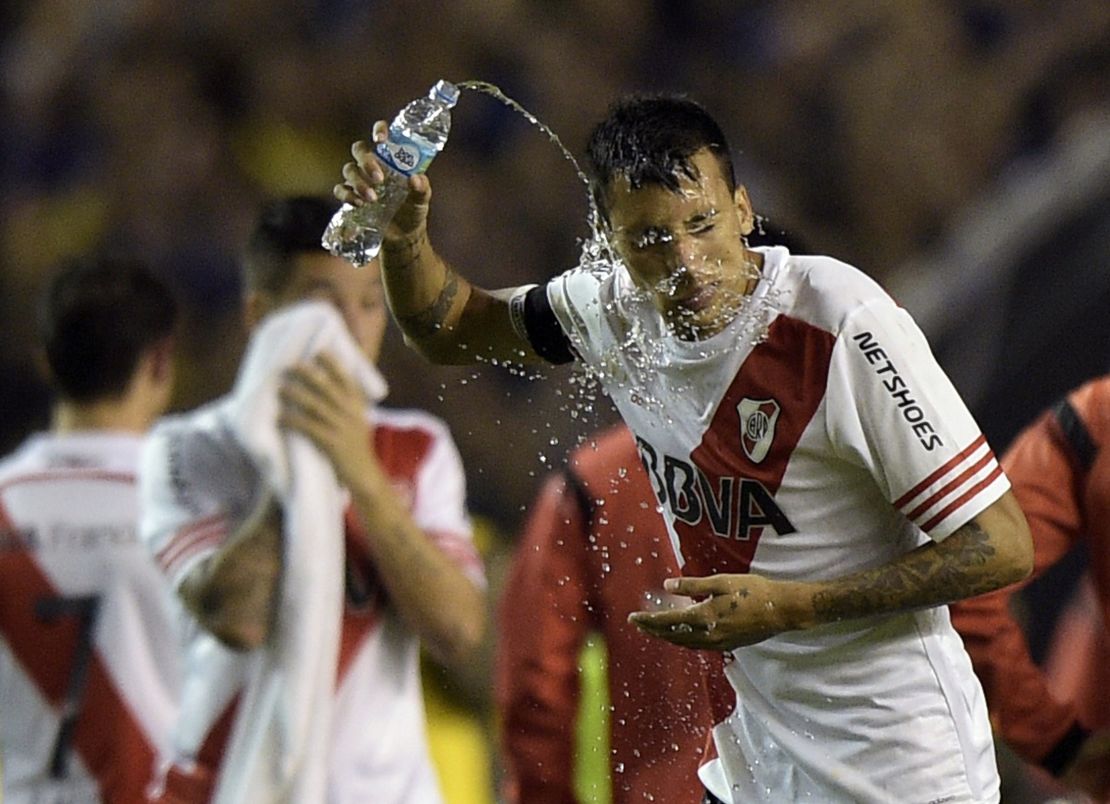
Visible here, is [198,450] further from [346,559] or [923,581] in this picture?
[923,581]

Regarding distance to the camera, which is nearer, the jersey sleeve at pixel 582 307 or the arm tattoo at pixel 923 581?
the arm tattoo at pixel 923 581

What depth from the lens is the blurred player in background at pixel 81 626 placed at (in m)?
4.41

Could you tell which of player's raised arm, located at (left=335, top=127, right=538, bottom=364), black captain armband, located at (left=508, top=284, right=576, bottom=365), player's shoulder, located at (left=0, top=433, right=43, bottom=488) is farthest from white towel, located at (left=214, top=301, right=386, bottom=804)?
black captain armband, located at (left=508, top=284, right=576, bottom=365)

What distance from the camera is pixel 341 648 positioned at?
4.22 metres

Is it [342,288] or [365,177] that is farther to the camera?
[342,288]

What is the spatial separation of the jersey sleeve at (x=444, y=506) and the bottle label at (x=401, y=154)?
1239mm

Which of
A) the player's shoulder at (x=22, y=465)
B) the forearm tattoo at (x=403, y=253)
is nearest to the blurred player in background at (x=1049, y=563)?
the forearm tattoo at (x=403, y=253)

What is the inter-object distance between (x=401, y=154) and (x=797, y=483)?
76 centimetres

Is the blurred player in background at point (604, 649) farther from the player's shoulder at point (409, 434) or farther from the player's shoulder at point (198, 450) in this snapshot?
the player's shoulder at point (198, 450)

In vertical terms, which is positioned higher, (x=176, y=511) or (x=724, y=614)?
(x=176, y=511)

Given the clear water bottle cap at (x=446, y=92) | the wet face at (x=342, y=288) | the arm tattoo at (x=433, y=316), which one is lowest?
the arm tattoo at (x=433, y=316)

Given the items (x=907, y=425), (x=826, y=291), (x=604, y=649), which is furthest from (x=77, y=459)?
(x=907, y=425)

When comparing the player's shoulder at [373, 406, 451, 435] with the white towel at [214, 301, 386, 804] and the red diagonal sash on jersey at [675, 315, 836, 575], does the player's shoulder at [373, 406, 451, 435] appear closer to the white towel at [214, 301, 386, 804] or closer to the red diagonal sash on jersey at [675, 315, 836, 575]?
the white towel at [214, 301, 386, 804]

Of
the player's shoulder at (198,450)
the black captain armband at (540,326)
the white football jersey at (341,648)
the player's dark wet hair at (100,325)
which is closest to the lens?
the black captain armband at (540,326)
